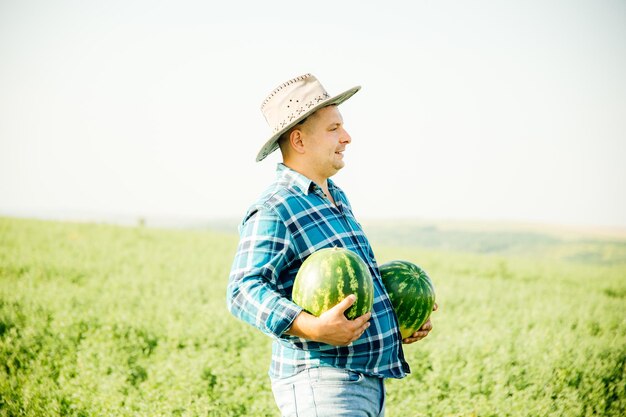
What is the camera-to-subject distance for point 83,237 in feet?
54.7

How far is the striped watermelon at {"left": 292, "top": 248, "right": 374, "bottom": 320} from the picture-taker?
2.36 meters

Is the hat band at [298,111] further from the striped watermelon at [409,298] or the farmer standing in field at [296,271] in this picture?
the striped watermelon at [409,298]

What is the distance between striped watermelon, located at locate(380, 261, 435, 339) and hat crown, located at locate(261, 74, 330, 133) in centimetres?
119

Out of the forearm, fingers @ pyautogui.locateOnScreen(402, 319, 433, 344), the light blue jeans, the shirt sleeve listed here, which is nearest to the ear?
the shirt sleeve

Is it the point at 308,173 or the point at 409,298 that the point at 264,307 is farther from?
the point at 409,298

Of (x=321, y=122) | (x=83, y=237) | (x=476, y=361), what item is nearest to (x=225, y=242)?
(x=83, y=237)

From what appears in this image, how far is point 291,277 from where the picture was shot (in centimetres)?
268

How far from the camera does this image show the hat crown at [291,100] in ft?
9.21

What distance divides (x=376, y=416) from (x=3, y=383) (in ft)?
14.3

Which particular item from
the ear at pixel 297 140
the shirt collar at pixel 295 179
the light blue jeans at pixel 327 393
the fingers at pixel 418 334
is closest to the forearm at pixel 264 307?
the light blue jeans at pixel 327 393

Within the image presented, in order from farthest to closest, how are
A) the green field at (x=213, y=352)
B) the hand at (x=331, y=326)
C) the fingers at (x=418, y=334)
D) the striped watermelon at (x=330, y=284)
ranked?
the green field at (x=213, y=352), the fingers at (x=418, y=334), the striped watermelon at (x=330, y=284), the hand at (x=331, y=326)

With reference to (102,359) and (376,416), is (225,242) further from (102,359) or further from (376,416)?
(376,416)

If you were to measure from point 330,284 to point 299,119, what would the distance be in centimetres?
98

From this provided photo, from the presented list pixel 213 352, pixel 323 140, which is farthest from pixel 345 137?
pixel 213 352
